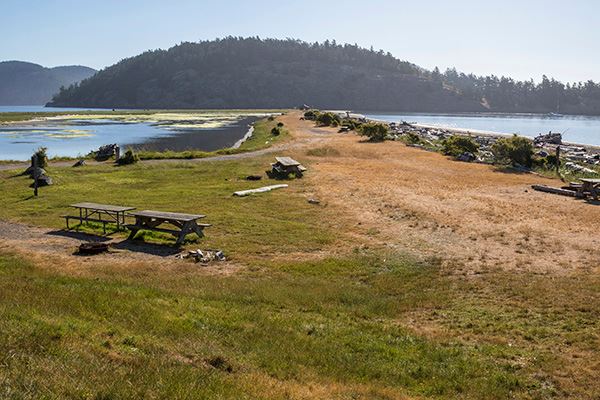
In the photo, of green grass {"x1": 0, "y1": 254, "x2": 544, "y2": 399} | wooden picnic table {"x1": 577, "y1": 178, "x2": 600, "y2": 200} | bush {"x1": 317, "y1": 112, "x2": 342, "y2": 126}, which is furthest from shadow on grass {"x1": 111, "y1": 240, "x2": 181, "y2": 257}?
bush {"x1": 317, "y1": 112, "x2": 342, "y2": 126}

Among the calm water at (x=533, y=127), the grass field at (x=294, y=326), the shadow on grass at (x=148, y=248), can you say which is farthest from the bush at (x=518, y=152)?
the calm water at (x=533, y=127)

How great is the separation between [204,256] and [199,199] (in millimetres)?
9890

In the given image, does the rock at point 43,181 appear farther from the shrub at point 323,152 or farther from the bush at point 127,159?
the shrub at point 323,152

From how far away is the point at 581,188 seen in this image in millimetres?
25500

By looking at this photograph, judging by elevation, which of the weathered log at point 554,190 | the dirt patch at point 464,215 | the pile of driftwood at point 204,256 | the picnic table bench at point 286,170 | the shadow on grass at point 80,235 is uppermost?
the picnic table bench at point 286,170

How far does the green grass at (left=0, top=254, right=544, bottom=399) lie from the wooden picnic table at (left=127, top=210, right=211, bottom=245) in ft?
12.0

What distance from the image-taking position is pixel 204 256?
15.5 m

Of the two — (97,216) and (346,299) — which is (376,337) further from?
(97,216)

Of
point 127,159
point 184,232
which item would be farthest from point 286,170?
point 184,232

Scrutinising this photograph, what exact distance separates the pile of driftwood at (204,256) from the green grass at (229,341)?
156 cm

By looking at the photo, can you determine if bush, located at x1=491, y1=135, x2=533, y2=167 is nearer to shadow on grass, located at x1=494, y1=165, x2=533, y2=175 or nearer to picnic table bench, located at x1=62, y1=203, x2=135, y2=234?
shadow on grass, located at x1=494, y1=165, x2=533, y2=175

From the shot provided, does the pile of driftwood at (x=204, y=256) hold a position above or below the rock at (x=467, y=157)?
below

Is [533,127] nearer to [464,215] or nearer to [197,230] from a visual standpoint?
[464,215]

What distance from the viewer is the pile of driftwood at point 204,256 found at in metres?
15.3
